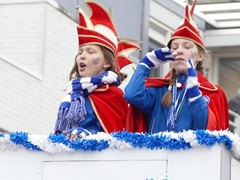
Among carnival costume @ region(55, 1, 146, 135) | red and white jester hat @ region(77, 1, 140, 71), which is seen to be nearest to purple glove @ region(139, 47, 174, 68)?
carnival costume @ region(55, 1, 146, 135)

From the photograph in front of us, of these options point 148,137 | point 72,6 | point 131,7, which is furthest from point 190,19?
point 131,7

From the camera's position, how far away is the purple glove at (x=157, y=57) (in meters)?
9.14

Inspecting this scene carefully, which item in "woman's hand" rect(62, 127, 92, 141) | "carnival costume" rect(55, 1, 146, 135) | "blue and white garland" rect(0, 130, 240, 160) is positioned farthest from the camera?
"carnival costume" rect(55, 1, 146, 135)

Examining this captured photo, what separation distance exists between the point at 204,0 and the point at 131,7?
2.13 meters

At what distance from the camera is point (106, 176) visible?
8.69 metres

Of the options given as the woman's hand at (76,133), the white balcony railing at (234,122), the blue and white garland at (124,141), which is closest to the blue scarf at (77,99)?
the woman's hand at (76,133)

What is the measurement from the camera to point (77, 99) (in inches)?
369

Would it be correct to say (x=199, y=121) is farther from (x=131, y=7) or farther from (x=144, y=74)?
(x=131, y=7)

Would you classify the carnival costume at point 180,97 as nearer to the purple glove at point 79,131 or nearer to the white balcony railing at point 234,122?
the purple glove at point 79,131

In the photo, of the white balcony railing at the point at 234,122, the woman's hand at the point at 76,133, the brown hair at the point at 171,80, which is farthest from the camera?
the white balcony railing at the point at 234,122

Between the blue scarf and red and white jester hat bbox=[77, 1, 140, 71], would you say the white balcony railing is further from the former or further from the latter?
the blue scarf

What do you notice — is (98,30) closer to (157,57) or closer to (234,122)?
(157,57)

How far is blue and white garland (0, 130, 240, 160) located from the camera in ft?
27.7

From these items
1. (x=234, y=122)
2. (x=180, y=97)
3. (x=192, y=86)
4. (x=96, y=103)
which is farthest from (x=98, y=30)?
(x=234, y=122)
